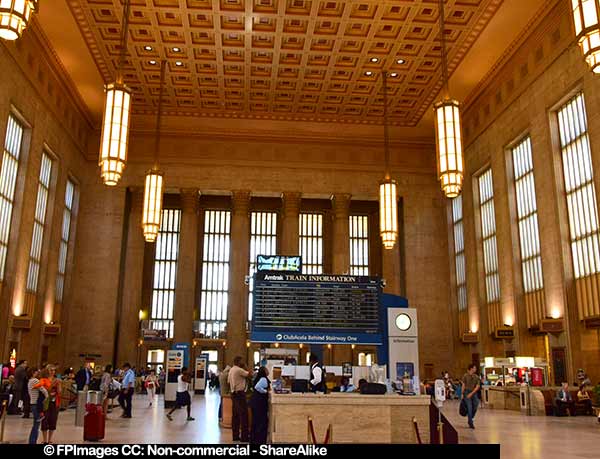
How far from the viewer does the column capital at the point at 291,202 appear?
A: 27484 millimetres

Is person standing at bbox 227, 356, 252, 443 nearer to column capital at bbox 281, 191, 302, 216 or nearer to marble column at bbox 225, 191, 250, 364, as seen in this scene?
marble column at bbox 225, 191, 250, 364

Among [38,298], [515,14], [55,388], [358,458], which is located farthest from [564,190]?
[38,298]

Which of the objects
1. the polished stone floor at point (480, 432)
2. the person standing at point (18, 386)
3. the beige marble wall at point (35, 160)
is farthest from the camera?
the beige marble wall at point (35, 160)

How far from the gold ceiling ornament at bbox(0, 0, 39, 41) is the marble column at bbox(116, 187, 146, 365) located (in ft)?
65.7

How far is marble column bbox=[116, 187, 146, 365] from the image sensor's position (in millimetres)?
25531

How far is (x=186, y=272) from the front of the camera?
26844mm

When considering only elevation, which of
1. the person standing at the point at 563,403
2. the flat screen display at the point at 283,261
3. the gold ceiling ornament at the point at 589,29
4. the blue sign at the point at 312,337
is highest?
the gold ceiling ornament at the point at 589,29

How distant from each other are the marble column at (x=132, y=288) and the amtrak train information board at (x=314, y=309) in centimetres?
1657

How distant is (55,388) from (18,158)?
14515mm

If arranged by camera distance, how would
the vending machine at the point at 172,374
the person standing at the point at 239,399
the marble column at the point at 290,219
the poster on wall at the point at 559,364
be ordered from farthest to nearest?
the marble column at the point at 290,219 → the poster on wall at the point at 559,364 → the vending machine at the point at 172,374 → the person standing at the point at 239,399

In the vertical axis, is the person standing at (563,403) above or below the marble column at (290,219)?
below

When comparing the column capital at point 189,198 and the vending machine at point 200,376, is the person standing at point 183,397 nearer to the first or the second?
the vending machine at point 200,376

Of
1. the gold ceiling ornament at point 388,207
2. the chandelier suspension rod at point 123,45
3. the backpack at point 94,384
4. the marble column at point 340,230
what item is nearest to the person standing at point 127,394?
the backpack at point 94,384

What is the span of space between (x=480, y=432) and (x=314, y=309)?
12.6ft
